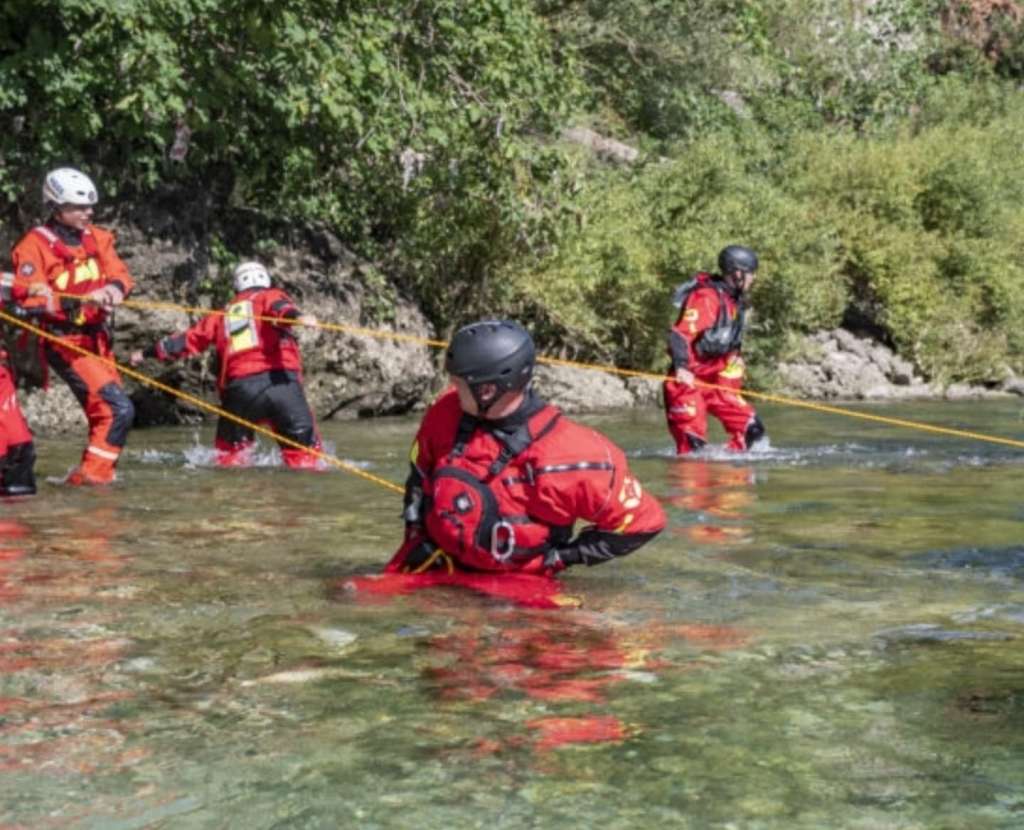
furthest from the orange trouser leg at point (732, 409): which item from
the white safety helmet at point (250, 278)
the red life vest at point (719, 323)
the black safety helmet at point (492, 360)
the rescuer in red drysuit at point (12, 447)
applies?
the black safety helmet at point (492, 360)

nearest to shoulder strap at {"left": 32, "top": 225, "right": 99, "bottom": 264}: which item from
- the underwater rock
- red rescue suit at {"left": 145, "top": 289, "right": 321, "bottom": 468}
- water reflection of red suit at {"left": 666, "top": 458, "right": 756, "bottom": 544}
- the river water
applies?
red rescue suit at {"left": 145, "top": 289, "right": 321, "bottom": 468}

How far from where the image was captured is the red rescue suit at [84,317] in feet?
36.1

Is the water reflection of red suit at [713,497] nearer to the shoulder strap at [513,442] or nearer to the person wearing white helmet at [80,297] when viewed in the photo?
the shoulder strap at [513,442]

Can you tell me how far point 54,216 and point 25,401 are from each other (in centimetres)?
567

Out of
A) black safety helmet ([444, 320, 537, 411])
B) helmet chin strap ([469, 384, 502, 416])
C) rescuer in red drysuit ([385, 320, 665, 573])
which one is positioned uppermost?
black safety helmet ([444, 320, 537, 411])

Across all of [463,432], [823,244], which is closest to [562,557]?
[463,432]

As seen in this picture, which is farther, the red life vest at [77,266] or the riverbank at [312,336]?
the riverbank at [312,336]

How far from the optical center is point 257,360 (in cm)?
1226

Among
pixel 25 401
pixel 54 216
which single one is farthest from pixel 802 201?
pixel 54 216

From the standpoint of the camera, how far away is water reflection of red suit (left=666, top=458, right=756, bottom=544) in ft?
30.5

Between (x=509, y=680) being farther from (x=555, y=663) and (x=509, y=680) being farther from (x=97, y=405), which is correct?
(x=97, y=405)

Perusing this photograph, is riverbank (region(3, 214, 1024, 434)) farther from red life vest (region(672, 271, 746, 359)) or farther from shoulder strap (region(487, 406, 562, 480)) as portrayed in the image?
shoulder strap (region(487, 406, 562, 480))

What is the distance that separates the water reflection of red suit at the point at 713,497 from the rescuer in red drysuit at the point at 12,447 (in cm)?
381

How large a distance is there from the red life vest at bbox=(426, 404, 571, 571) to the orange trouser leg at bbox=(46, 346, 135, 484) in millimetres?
4758
